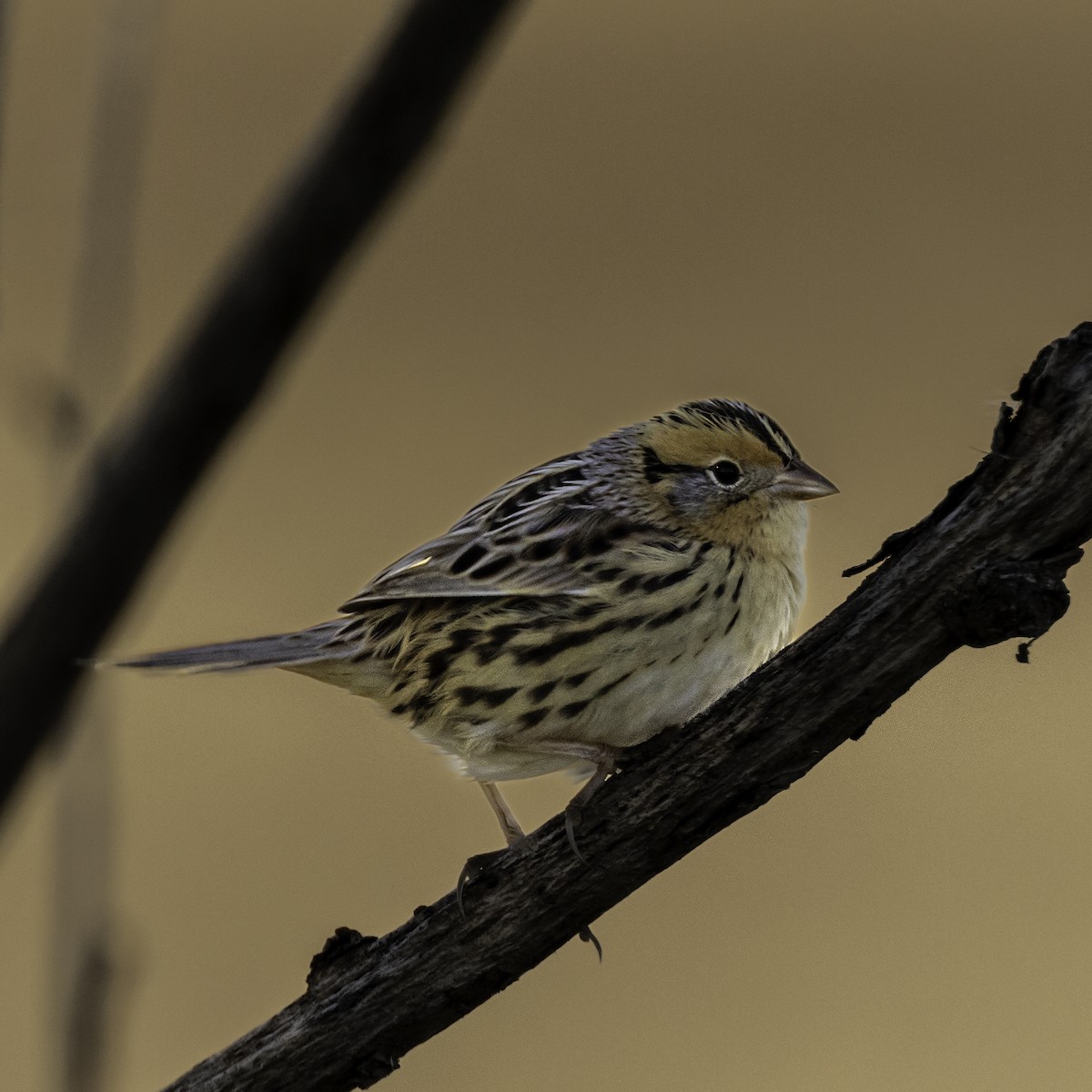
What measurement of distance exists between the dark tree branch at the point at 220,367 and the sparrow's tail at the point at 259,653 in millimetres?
725

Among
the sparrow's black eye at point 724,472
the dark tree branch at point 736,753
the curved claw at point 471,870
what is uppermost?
the sparrow's black eye at point 724,472

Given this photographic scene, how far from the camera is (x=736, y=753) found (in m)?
2.20

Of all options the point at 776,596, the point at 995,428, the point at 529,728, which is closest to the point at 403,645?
the point at 529,728

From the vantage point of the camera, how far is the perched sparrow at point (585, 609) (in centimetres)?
299

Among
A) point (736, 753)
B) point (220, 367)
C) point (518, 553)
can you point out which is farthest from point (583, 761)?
point (220, 367)

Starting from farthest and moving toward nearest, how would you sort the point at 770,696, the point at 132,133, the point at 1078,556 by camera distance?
the point at 132,133
the point at 770,696
the point at 1078,556

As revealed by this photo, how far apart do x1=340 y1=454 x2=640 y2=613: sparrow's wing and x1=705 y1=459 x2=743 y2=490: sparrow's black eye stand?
256 millimetres

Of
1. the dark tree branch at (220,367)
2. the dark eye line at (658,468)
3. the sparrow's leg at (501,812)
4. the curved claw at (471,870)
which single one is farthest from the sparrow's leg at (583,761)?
the dark tree branch at (220,367)

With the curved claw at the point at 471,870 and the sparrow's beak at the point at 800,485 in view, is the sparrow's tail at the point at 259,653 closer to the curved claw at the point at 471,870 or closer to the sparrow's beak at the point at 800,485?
the curved claw at the point at 471,870

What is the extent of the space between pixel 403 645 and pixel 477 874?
2.95 ft

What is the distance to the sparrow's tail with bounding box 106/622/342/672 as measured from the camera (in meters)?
3.32

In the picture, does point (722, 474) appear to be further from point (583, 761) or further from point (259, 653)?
point (259, 653)

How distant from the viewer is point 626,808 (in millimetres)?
2322

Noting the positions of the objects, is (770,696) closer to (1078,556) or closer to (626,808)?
(626,808)
